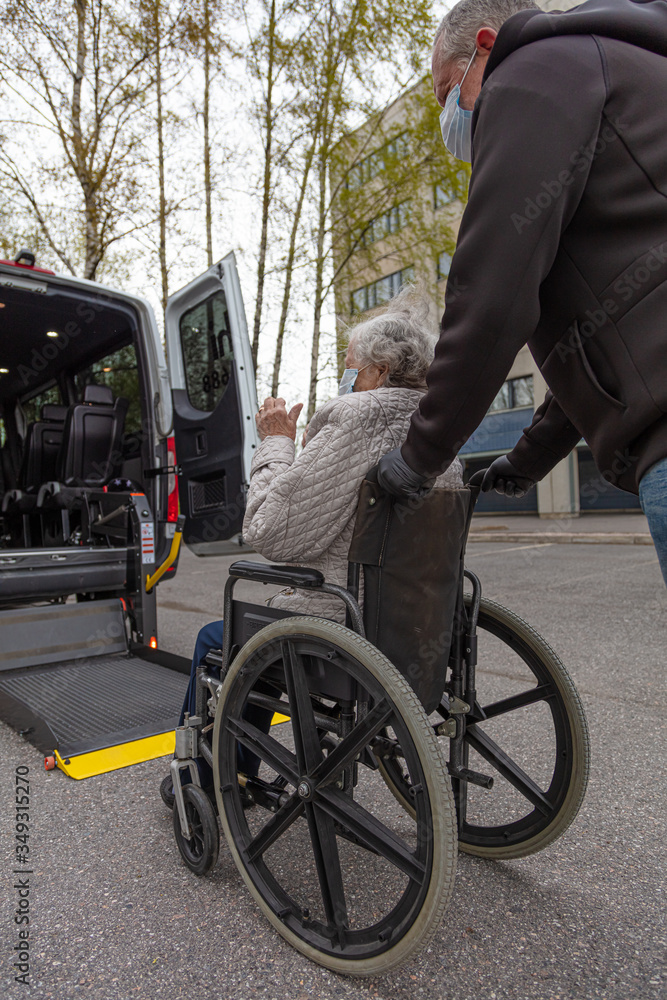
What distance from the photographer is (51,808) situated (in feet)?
7.77

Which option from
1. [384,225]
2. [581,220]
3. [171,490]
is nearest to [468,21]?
[581,220]

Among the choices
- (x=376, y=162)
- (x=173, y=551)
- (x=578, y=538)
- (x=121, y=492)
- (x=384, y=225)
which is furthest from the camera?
(x=384, y=225)

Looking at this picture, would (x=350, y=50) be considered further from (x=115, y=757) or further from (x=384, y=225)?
(x=115, y=757)

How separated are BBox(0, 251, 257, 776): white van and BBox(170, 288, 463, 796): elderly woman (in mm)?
1567

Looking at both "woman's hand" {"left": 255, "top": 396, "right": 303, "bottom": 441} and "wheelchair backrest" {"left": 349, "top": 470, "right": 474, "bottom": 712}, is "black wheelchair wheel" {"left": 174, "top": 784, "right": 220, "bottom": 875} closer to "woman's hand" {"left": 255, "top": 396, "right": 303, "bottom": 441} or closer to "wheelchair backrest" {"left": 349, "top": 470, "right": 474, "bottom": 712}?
"wheelchair backrest" {"left": 349, "top": 470, "right": 474, "bottom": 712}

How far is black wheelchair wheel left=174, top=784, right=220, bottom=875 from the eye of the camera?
5.99 feet

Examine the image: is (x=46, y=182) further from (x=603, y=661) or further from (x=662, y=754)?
(x=662, y=754)

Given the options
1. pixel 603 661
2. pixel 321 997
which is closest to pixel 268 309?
pixel 603 661

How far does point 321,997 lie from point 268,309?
1209 centimetres

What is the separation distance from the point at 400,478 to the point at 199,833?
49.0 inches

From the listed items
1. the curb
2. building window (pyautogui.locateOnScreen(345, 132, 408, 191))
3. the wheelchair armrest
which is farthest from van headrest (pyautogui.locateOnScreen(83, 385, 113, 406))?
building window (pyautogui.locateOnScreen(345, 132, 408, 191))

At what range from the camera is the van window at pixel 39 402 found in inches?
249

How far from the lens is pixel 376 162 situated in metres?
13.0

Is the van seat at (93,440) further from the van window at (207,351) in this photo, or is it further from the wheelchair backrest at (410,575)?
the wheelchair backrest at (410,575)
